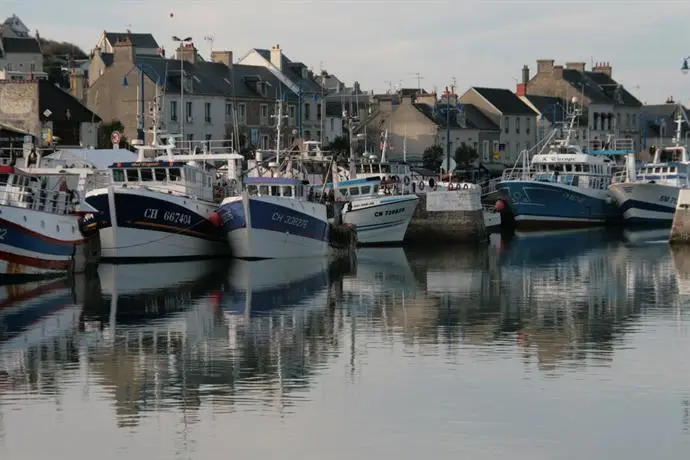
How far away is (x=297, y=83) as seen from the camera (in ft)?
279

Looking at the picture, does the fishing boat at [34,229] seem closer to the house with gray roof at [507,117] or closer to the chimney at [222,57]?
the chimney at [222,57]

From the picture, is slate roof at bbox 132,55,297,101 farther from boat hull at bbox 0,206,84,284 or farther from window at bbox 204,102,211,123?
boat hull at bbox 0,206,84,284

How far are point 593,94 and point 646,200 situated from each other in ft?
114

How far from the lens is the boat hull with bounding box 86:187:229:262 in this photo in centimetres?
3909

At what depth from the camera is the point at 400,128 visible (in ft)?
289

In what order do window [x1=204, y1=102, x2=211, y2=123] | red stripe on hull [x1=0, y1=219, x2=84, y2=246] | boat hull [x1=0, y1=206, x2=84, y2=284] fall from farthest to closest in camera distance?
window [x1=204, y1=102, x2=211, y2=123] < boat hull [x1=0, y1=206, x2=84, y2=284] < red stripe on hull [x1=0, y1=219, x2=84, y2=246]

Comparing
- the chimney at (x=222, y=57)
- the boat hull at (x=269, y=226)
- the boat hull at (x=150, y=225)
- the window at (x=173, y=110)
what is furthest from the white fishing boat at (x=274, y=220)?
the chimney at (x=222, y=57)

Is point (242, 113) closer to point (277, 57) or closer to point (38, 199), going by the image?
point (277, 57)

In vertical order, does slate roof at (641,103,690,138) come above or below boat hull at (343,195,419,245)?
above

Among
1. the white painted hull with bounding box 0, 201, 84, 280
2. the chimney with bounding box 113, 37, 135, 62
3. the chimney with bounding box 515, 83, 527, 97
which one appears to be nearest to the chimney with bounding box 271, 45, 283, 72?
the chimney with bounding box 113, 37, 135, 62

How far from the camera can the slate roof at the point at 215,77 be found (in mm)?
73625

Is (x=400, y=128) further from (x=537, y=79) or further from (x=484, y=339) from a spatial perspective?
(x=484, y=339)

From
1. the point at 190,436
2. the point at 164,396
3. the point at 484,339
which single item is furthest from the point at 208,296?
the point at 190,436

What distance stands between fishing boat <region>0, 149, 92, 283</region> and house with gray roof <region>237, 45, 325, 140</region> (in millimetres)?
44382
